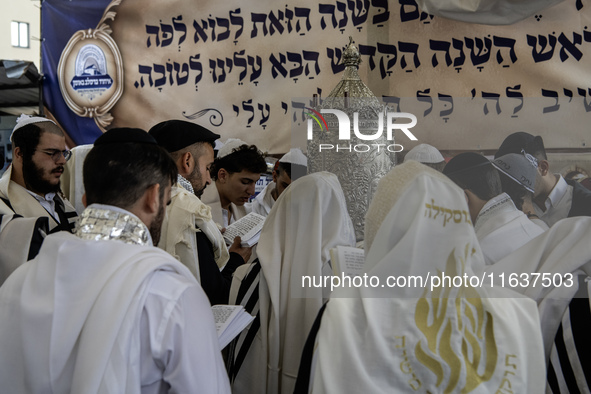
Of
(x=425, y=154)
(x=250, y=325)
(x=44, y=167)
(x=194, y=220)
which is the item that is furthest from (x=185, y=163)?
(x=425, y=154)

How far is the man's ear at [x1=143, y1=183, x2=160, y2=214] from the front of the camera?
1234 mm

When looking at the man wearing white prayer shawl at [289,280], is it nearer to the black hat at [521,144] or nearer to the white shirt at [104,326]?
the white shirt at [104,326]

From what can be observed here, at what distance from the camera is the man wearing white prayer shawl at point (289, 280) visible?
1.83 meters

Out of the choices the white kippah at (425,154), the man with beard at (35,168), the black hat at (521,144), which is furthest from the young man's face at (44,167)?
the black hat at (521,144)

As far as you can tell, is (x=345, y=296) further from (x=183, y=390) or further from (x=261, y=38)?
(x=261, y=38)

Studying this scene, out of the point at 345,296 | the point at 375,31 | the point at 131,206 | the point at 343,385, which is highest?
the point at 375,31

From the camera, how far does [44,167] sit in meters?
2.52

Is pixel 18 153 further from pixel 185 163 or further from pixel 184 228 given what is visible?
pixel 184 228

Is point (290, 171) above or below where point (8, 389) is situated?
above

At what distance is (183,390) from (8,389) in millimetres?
386

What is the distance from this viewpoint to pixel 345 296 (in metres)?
1.20

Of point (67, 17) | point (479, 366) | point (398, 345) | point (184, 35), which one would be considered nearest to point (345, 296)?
point (398, 345)

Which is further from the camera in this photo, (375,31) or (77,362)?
(375,31)

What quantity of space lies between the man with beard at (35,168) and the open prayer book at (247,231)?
0.75 meters
